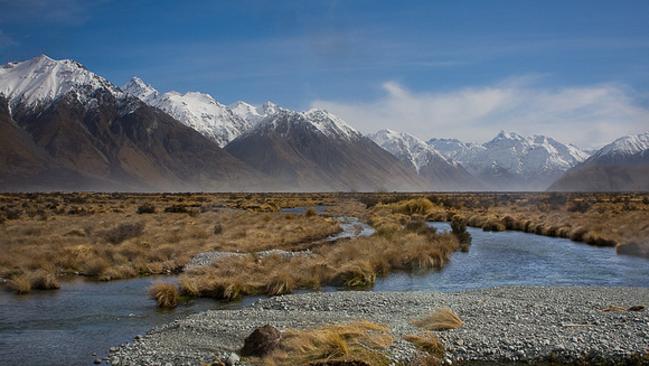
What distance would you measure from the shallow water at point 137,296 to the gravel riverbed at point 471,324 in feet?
6.00

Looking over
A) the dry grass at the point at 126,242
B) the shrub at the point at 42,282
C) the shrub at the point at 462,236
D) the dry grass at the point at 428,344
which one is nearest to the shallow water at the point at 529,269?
the shrub at the point at 462,236

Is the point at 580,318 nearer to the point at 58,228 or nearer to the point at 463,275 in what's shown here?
the point at 463,275

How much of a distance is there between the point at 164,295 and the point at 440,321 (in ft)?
39.8

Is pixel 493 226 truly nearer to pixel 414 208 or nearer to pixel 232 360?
pixel 414 208

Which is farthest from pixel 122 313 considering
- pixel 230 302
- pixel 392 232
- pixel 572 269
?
pixel 392 232

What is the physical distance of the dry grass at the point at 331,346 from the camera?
16.7m

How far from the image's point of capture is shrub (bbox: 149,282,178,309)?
25.4 metres

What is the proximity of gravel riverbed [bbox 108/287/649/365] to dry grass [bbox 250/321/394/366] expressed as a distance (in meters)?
0.65

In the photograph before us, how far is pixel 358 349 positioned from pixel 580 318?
9.96 meters

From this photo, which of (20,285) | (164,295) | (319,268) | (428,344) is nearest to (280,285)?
(319,268)

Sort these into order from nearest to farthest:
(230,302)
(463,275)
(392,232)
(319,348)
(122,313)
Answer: (319,348) < (122,313) < (230,302) < (463,275) < (392,232)

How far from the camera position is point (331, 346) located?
17266 millimetres

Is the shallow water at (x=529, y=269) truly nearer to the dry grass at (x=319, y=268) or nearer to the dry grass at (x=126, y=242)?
the dry grass at (x=319, y=268)

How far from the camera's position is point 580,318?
22.1 meters
